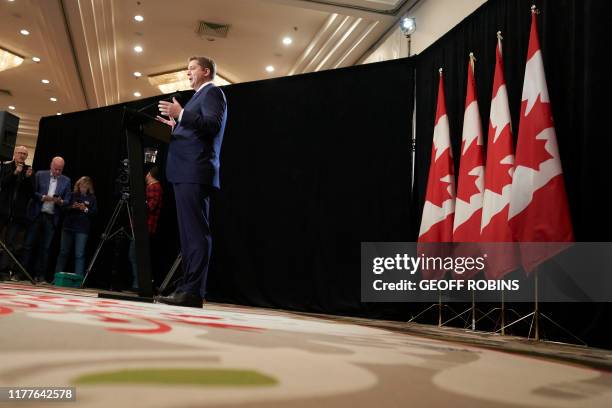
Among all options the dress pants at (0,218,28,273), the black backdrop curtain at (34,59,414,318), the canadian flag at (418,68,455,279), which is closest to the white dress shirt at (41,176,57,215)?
the dress pants at (0,218,28,273)

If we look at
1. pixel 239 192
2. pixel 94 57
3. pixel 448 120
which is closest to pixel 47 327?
pixel 448 120

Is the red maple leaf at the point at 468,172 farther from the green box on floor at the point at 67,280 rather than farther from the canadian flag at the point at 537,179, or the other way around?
the green box on floor at the point at 67,280

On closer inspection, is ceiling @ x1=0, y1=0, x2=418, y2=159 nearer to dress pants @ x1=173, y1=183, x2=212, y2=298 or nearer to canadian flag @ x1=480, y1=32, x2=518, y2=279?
canadian flag @ x1=480, y1=32, x2=518, y2=279

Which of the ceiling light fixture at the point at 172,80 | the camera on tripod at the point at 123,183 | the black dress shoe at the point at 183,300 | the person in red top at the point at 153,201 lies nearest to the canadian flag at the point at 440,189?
the black dress shoe at the point at 183,300

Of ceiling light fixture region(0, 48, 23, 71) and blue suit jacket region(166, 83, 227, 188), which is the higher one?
ceiling light fixture region(0, 48, 23, 71)

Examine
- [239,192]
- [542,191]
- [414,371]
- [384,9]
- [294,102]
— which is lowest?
[414,371]

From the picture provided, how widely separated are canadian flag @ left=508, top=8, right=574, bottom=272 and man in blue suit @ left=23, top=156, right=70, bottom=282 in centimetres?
439

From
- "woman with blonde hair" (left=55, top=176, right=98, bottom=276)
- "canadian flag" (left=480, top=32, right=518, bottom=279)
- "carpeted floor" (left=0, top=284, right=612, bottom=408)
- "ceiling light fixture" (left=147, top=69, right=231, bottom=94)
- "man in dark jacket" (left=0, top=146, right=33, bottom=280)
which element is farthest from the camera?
"ceiling light fixture" (left=147, top=69, right=231, bottom=94)

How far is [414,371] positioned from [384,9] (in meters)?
5.03

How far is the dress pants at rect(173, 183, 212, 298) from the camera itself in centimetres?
229

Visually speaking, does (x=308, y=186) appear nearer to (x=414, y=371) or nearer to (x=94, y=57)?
(x=414, y=371)

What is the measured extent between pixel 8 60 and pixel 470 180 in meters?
8.24

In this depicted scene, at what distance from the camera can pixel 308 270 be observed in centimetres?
422

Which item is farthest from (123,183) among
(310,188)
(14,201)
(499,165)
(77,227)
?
(499,165)
